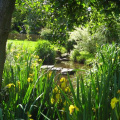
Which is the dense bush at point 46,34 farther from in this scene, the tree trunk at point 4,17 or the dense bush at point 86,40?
the dense bush at point 86,40

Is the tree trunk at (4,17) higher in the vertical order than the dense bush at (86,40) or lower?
lower

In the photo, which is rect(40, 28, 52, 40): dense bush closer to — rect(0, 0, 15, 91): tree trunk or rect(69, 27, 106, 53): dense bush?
rect(0, 0, 15, 91): tree trunk

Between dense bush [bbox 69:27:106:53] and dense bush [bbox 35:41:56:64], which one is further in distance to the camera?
dense bush [bbox 69:27:106:53]

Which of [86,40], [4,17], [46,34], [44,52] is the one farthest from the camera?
[86,40]

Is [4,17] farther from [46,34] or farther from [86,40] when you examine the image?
[86,40]

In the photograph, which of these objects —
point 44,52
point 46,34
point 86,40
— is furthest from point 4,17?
point 86,40

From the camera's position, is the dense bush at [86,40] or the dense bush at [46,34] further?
the dense bush at [86,40]

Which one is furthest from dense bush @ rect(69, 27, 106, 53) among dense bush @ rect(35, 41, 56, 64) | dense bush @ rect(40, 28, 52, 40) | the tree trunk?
the tree trunk

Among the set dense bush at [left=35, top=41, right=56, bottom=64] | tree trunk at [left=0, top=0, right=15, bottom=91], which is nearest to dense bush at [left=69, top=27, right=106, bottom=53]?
dense bush at [left=35, top=41, right=56, bottom=64]

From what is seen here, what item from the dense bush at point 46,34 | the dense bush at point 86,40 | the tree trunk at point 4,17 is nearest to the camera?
the tree trunk at point 4,17

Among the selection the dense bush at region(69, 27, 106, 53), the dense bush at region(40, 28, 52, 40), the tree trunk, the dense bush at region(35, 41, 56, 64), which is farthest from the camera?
the dense bush at region(69, 27, 106, 53)

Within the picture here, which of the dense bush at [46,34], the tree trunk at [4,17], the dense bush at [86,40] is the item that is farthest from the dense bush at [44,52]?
the tree trunk at [4,17]

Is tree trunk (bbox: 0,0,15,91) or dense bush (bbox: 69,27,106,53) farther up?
dense bush (bbox: 69,27,106,53)

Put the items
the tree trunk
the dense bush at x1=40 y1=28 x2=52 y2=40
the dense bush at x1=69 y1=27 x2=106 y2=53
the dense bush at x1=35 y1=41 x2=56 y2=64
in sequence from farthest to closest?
the dense bush at x1=69 y1=27 x2=106 y2=53, the dense bush at x1=35 y1=41 x2=56 y2=64, the dense bush at x1=40 y1=28 x2=52 y2=40, the tree trunk
